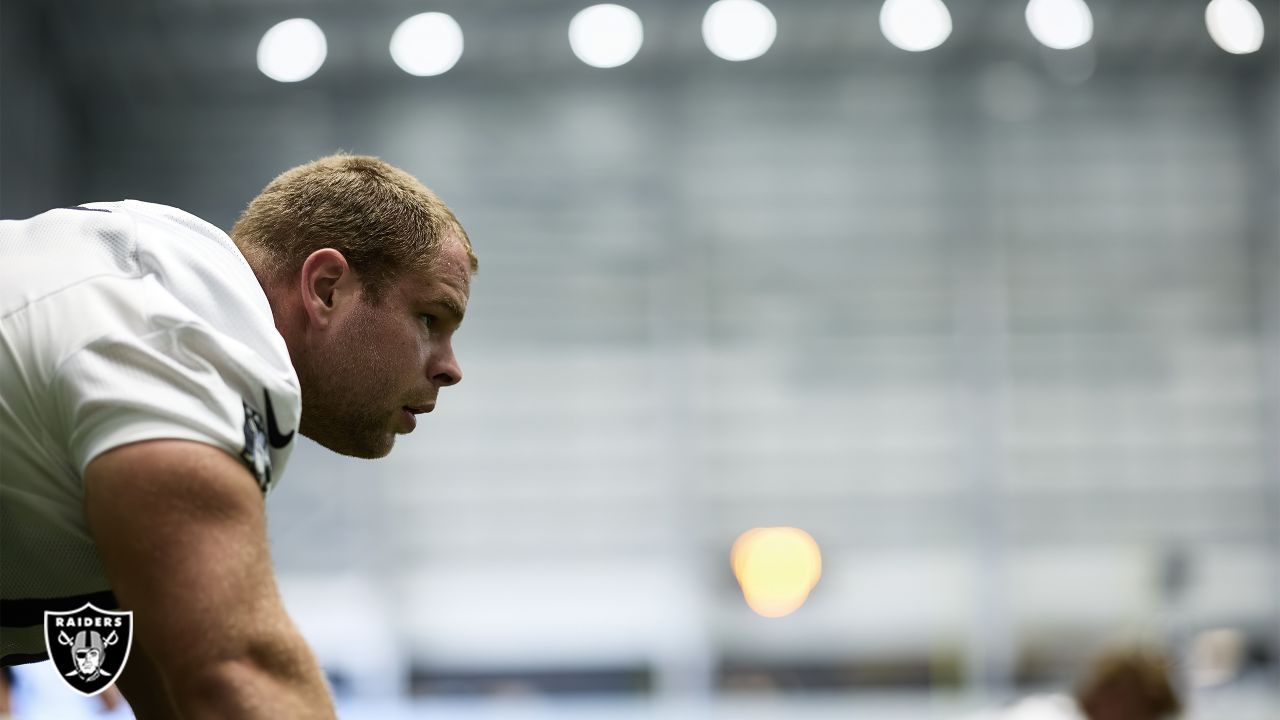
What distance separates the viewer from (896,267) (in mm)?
10109

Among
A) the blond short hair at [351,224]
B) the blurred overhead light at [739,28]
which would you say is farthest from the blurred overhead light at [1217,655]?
the blond short hair at [351,224]

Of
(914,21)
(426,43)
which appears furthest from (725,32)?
(426,43)

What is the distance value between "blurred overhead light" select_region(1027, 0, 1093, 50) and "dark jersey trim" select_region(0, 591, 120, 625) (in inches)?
307

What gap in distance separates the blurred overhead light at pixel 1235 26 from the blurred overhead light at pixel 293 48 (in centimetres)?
575

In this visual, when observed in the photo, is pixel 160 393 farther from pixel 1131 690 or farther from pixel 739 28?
pixel 739 28

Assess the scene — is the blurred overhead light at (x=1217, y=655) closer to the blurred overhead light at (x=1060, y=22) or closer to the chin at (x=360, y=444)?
the blurred overhead light at (x=1060, y=22)

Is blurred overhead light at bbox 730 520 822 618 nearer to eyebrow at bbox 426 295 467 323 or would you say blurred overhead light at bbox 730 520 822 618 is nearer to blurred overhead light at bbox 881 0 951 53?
blurred overhead light at bbox 881 0 951 53

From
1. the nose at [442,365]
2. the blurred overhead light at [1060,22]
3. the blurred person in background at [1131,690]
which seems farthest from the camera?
the blurred overhead light at [1060,22]

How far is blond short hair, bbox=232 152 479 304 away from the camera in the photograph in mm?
1342

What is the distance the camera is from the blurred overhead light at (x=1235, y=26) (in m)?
8.49

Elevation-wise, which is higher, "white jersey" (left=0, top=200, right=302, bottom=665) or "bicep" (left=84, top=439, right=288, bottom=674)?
"white jersey" (left=0, top=200, right=302, bottom=665)

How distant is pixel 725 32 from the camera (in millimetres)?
8664

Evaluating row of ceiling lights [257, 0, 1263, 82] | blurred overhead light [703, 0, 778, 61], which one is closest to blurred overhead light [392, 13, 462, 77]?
row of ceiling lights [257, 0, 1263, 82]

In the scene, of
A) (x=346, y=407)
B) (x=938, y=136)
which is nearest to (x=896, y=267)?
(x=938, y=136)
